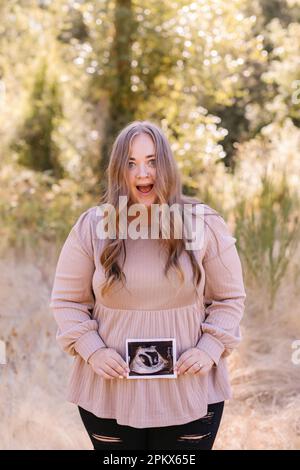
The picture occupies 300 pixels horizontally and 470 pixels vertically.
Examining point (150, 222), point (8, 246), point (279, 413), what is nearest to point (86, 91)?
point (8, 246)

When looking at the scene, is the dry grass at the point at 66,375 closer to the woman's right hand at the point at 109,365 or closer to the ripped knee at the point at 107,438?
the ripped knee at the point at 107,438

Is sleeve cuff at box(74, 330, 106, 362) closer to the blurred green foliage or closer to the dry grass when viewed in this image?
the dry grass

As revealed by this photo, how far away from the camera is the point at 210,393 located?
7.16 feet

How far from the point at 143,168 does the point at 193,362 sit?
0.58m

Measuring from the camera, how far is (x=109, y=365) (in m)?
2.08


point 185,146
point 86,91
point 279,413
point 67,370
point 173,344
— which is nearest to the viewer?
point 173,344

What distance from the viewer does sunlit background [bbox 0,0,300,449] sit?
390 cm

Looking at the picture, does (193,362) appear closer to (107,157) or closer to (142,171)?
(142,171)

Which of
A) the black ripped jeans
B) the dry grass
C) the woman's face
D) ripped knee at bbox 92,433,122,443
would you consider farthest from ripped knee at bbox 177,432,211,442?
the dry grass

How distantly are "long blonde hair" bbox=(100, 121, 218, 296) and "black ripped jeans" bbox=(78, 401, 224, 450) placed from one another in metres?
0.39

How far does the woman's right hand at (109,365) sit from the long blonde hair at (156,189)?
0.59 ft

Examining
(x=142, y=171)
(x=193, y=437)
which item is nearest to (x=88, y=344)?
(x=193, y=437)
